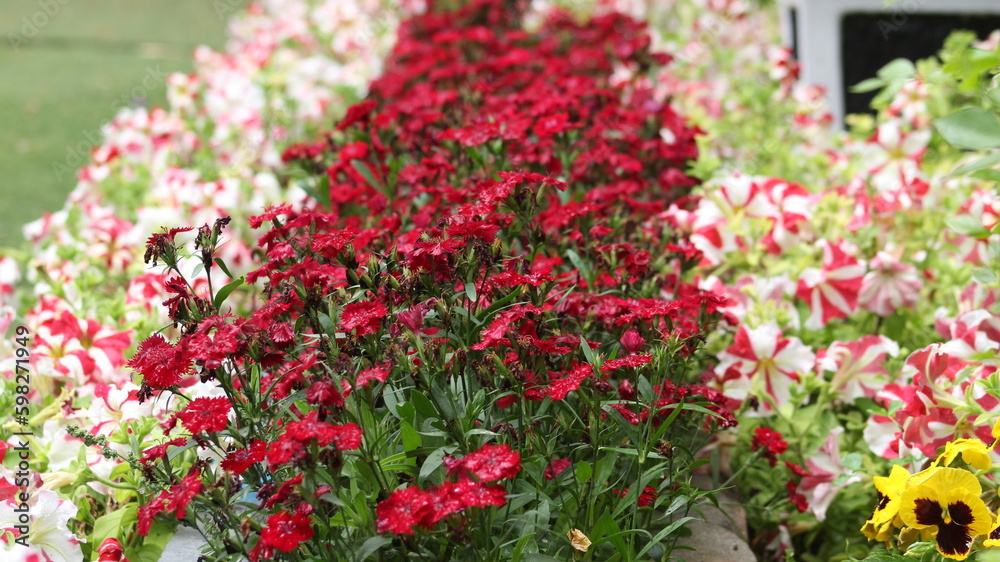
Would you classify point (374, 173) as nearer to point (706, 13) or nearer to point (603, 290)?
point (603, 290)

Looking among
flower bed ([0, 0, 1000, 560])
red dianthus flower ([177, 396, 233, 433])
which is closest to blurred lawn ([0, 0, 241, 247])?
flower bed ([0, 0, 1000, 560])

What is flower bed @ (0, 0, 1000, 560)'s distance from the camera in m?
1.26

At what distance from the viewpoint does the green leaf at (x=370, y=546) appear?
1.15 meters

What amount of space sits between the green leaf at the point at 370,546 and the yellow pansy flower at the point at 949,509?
2.44 ft

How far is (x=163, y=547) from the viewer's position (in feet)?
4.88

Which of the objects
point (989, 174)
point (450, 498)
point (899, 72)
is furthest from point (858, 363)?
point (450, 498)

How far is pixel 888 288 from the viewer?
2.11 m

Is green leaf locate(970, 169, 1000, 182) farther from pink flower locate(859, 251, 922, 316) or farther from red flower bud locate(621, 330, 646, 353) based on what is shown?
red flower bud locate(621, 330, 646, 353)

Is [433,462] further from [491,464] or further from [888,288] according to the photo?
[888,288]

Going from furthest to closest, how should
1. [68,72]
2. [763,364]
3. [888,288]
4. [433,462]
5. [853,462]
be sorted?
[68,72], [888,288], [763,364], [853,462], [433,462]

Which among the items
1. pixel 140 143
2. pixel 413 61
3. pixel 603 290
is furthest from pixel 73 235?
pixel 603 290

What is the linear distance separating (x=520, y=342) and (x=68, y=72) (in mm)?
7257

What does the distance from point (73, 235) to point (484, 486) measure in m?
2.27

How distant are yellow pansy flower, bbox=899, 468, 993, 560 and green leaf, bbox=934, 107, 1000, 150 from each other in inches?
19.7
